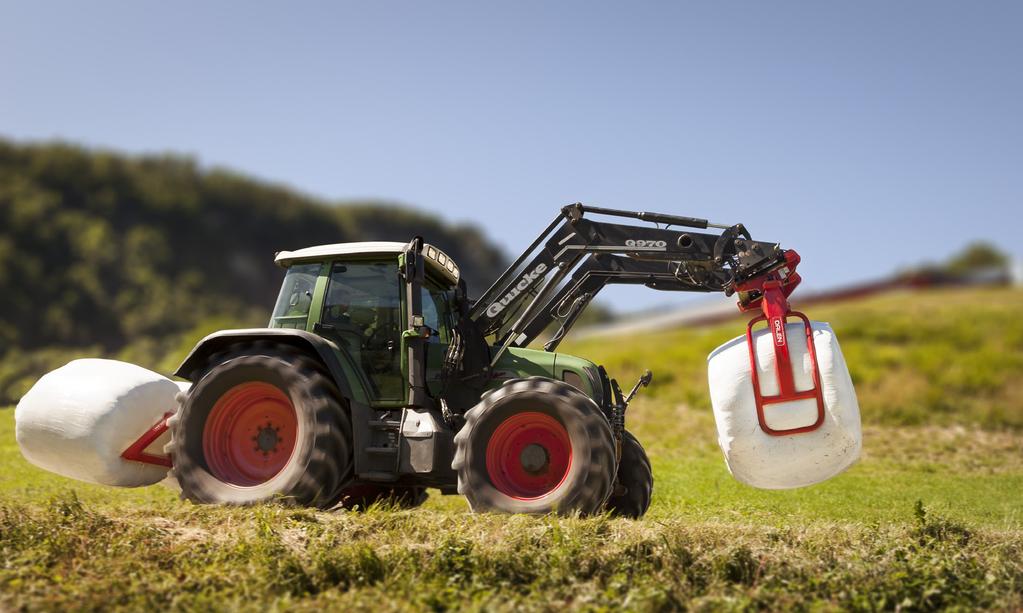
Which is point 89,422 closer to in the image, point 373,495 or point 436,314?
point 373,495

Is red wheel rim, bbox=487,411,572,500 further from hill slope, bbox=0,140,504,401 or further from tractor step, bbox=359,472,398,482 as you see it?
hill slope, bbox=0,140,504,401

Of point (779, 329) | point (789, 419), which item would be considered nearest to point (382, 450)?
point (789, 419)

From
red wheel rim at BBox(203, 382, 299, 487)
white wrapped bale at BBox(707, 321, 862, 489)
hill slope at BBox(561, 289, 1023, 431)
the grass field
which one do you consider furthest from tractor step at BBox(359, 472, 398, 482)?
hill slope at BBox(561, 289, 1023, 431)

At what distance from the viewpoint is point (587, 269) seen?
771 cm

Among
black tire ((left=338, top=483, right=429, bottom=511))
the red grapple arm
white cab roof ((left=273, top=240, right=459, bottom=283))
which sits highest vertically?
white cab roof ((left=273, top=240, right=459, bottom=283))

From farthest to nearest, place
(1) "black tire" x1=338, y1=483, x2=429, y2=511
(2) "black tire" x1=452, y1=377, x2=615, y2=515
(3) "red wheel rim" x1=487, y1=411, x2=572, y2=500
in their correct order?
(1) "black tire" x1=338, y1=483, x2=429, y2=511, (3) "red wheel rim" x1=487, y1=411, x2=572, y2=500, (2) "black tire" x1=452, y1=377, x2=615, y2=515

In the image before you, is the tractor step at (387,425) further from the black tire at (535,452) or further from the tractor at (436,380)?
the black tire at (535,452)

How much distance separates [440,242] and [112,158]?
22797 mm

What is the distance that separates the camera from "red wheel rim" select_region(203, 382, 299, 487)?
731 cm

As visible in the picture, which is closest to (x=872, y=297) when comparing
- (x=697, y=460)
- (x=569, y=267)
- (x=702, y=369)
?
(x=702, y=369)

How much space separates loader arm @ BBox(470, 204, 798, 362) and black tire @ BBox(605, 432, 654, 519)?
51.5 inches

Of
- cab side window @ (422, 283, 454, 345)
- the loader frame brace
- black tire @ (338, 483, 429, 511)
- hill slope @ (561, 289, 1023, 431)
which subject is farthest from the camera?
hill slope @ (561, 289, 1023, 431)

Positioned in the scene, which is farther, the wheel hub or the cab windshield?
the cab windshield

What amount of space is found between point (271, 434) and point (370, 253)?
1816 millimetres
